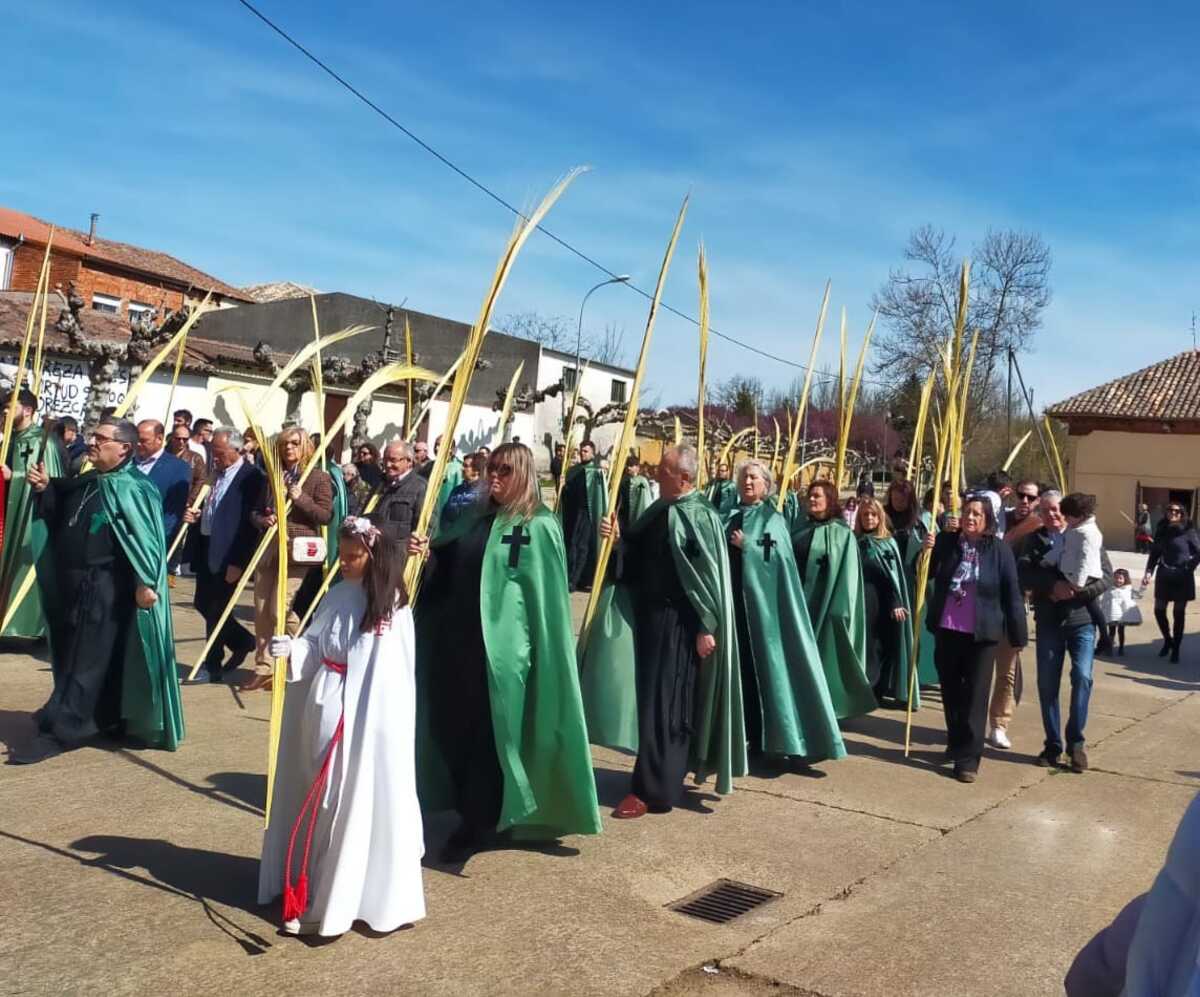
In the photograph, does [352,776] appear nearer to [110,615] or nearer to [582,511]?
[110,615]

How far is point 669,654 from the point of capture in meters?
6.25

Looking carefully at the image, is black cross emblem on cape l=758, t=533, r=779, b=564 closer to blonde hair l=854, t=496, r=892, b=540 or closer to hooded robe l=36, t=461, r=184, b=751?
blonde hair l=854, t=496, r=892, b=540

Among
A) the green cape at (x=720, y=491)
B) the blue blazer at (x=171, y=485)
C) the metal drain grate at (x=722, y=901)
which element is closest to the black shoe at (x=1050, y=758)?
the metal drain grate at (x=722, y=901)

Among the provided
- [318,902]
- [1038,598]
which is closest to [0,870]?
[318,902]

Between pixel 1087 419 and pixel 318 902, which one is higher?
pixel 1087 419

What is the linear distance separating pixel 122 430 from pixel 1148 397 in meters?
38.4

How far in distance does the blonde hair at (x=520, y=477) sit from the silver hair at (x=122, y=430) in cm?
241

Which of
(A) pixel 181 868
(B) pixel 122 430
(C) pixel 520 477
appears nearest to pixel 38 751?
(B) pixel 122 430

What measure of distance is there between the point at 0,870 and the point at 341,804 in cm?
149

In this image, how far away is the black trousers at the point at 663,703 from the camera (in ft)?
20.3

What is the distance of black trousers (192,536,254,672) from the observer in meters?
9.05

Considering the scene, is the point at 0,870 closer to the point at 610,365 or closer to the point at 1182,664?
the point at 1182,664

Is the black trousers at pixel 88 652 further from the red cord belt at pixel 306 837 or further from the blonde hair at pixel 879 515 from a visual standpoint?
the blonde hair at pixel 879 515

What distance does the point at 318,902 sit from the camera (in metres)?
4.33
